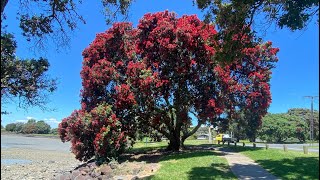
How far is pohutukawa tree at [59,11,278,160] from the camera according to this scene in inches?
757

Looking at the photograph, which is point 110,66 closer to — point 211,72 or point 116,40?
point 116,40

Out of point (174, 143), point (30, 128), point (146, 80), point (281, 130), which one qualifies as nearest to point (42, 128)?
point (30, 128)

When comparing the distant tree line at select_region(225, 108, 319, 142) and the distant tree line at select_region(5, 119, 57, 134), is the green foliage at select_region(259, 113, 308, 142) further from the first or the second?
the distant tree line at select_region(5, 119, 57, 134)

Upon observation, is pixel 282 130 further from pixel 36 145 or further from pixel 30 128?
pixel 30 128

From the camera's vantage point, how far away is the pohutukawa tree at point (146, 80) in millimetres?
19219

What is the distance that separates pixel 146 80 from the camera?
18703 millimetres

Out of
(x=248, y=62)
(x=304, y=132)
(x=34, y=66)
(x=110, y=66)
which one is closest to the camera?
(x=34, y=66)

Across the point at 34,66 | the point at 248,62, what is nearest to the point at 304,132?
the point at 248,62

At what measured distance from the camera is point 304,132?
211 ft

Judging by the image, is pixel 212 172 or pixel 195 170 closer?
pixel 212 172

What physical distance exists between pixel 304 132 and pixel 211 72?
164ft

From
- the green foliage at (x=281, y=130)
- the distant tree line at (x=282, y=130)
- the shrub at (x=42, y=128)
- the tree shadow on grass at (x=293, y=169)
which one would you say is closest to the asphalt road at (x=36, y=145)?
the distant tree line at (x=282, y=130)

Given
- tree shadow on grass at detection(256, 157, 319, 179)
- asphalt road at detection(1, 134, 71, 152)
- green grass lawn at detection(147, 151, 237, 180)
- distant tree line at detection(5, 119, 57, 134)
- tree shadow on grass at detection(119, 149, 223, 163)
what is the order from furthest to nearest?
1. distant tree line at detection(5, 119, 57, 134)
2. asphalt road at detection(1, 134, 71, 152)
3. tree shadow on grass at detection(119, 149, 223, 163)
4. green grass lawn at detection(147, 151, 237, 180)
5. tree shadow on grass at detection(256, 157, 319, 179)

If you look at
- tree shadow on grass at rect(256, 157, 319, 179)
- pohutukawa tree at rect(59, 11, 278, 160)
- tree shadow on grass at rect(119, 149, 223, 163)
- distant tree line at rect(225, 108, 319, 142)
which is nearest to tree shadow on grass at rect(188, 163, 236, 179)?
tree shadow on grass at rect(256, 157, 319, 179)
